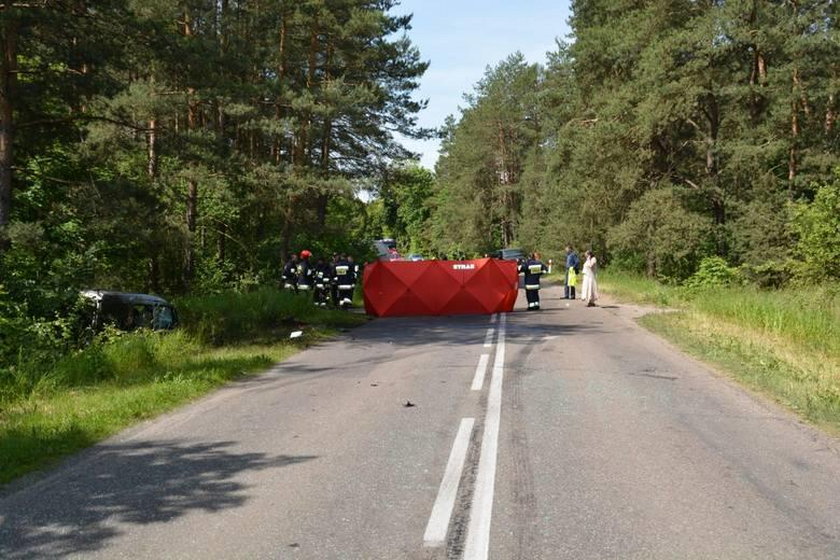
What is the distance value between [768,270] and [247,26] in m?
21.1

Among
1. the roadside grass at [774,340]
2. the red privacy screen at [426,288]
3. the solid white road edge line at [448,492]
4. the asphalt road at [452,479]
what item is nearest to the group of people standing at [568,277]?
the red privacy screen at [426,288]

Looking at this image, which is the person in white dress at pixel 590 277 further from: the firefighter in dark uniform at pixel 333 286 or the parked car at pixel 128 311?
the parked car at pixel 128 311

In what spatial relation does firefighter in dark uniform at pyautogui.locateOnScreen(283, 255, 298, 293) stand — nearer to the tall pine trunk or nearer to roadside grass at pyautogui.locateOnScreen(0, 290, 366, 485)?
roadside grass at pyautogui.locateOnScreen(0, 290, 366, 485)

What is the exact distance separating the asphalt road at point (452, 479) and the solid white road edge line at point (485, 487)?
2 cm

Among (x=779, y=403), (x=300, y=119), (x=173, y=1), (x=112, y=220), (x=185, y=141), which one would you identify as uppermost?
(x=173, y=1)

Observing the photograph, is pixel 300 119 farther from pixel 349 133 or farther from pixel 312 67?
pixel 349 133

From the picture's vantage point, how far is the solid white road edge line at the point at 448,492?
431cm

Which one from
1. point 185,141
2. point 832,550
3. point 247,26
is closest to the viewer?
point 832,550

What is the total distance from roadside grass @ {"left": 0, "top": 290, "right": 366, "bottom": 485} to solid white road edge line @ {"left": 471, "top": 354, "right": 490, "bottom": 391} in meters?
3.59

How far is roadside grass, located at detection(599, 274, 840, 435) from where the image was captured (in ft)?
28.5

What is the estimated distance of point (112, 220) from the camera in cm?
1397

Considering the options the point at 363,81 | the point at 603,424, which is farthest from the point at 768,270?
the point at 603,424

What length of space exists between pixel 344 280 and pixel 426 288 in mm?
2827

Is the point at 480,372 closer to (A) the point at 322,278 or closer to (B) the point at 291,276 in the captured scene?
(A) the point at 322,278
